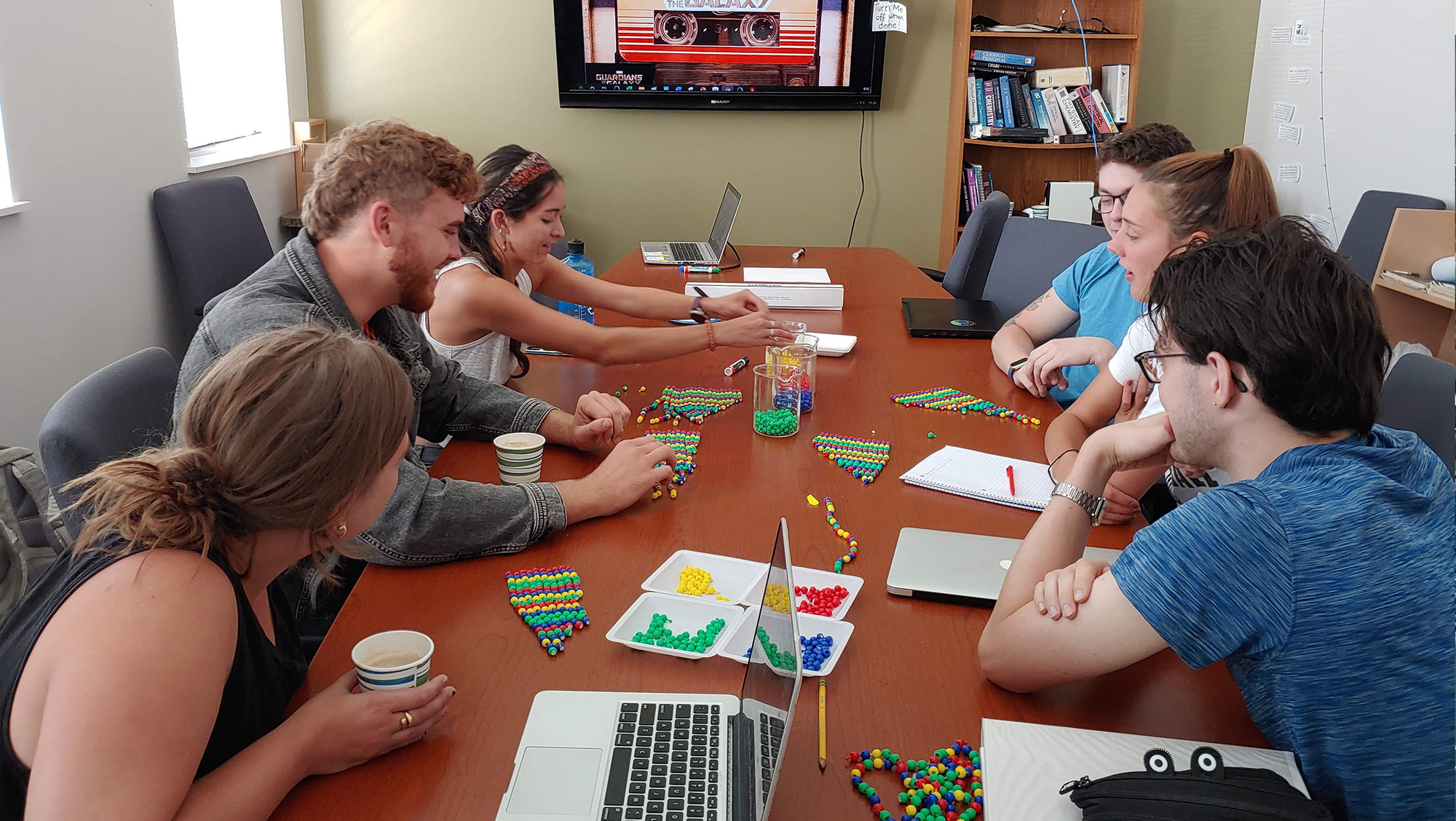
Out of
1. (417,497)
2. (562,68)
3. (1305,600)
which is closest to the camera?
(1305,600)

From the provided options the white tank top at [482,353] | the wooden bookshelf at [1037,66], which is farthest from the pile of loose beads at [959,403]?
the wooden bookshelf at [1037,66]

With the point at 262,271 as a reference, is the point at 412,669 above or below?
below

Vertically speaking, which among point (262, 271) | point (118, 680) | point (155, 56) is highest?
point (155, 56)

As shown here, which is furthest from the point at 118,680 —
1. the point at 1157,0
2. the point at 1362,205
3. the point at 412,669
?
the point at 1157,0

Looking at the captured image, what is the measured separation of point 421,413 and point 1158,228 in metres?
1.47

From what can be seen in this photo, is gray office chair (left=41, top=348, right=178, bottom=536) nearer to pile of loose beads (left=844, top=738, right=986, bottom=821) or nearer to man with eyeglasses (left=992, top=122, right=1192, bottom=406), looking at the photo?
pile of loose beads (left=844, top=738, right=986, bottom=821)

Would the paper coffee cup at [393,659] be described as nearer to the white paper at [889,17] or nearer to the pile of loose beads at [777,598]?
the pile of loose beads at [777,598]

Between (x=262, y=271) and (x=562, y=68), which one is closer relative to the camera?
(x=262, y=271)

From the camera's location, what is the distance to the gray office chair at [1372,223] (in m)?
3.16

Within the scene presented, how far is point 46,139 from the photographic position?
2854mm

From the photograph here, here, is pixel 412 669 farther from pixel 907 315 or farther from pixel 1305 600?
pixel 907 315

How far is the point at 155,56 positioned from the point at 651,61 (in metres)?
2.08

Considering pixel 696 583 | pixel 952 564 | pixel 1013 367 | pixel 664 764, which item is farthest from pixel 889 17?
pixel 664 764

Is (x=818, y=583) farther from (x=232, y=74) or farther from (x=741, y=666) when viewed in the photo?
(x=232, y=74)
